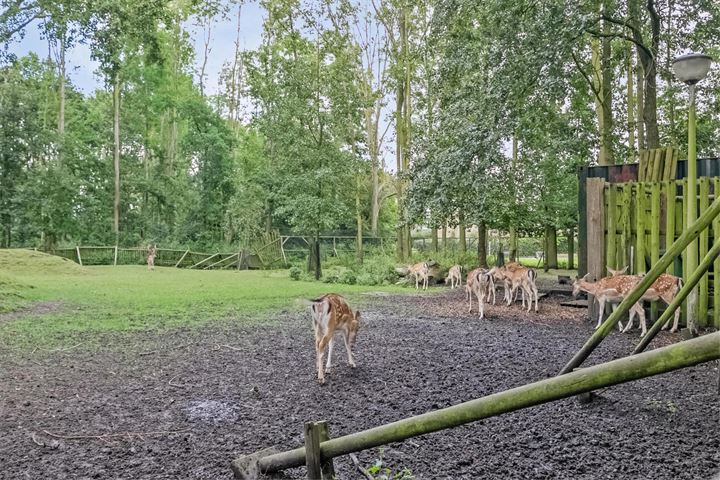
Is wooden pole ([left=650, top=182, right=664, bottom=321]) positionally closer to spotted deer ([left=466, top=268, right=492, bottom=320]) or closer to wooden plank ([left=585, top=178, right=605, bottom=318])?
wooden plank ([left=585, top=178, right=605, bottom=318])

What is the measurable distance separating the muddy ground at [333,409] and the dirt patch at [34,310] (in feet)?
10.7

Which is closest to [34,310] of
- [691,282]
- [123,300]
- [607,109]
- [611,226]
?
[123,300]

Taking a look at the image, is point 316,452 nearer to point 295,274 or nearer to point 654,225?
point 654,225

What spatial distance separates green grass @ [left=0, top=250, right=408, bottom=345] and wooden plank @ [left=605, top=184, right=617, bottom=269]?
246 inches

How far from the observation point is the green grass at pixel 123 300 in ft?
28.9

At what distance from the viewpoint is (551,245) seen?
2025 centimetres

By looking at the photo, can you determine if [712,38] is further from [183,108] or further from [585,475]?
[183,108]

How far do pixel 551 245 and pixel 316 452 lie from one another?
764 inches

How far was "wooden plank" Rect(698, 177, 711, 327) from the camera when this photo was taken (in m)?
6.91

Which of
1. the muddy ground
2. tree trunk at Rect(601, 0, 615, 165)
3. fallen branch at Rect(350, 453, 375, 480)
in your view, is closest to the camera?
fallen branch at Rect(350, 453, 375, 480)

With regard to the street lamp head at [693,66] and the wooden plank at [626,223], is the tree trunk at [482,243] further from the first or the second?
the street lamp head at [693,66]

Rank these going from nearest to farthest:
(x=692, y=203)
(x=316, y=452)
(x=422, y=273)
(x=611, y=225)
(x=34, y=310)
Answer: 1. (x=316, y=452)
2. (x=692, y=203)
3. (x=611, y=225)
4. (x=34, y=310)
5. (x=422, y=273)

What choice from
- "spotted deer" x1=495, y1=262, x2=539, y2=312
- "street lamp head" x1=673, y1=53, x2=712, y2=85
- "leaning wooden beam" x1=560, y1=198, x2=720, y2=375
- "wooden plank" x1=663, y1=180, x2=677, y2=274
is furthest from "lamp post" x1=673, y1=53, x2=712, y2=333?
"spotted deer" x1=495, y1=262, x2=539, y2=312

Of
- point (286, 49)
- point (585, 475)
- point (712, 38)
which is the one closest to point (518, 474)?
point (585, 475)
